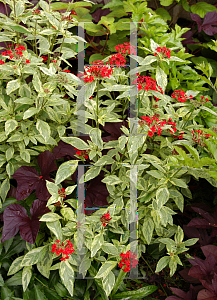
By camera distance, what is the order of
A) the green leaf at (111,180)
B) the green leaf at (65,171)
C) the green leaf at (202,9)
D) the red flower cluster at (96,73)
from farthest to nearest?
the green leaf at (202,9)
the green leaf at (111,180)
the green leaf at (65,171)
the red flower cluster at (96,73)

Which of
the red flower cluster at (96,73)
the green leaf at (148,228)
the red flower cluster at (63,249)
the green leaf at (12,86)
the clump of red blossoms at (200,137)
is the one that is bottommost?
the green leaf at (148,228)

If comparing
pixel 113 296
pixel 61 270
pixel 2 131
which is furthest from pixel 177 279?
pixel 2 131

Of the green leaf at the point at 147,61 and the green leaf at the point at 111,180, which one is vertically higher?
the green leaf at the point at 147,61

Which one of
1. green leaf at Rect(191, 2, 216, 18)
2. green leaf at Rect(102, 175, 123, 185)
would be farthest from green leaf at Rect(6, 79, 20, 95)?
green leaf at Rect(191, 2, 216, 18)

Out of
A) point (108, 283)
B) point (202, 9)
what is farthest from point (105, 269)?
point (202, 9)

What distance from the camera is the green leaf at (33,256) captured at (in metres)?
1.29

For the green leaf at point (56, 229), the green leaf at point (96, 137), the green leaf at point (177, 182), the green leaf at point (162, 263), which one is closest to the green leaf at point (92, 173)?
the green leaf at point (96, 137)

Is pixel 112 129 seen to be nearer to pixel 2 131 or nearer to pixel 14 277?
pixel 2 131

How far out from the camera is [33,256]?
1.31 meters

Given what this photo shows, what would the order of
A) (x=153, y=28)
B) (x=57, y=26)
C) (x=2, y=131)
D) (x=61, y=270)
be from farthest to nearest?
(x=153, y=28), (x=2, y=131), (x=57, y=26), (x=61, y=270)

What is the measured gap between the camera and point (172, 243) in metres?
1.46

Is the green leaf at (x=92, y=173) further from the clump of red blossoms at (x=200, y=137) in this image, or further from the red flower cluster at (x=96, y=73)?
the clump of red blossoms at (x=200, y=137)

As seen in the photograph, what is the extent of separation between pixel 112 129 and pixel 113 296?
0.94 meters

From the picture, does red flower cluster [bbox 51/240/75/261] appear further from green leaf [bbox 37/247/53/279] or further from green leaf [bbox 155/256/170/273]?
green leaf [bbox 155/256/170/273]
